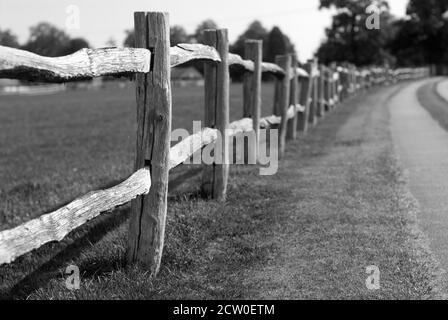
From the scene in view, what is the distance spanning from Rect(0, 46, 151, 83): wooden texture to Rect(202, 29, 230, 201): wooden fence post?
6.59 feet

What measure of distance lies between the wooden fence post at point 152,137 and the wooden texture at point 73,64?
0.41 feet

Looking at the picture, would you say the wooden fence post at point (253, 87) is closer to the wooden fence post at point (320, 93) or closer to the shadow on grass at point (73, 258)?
the shadow on grass at point (73, 258)

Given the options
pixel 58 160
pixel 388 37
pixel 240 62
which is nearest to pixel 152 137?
pixel 240 62

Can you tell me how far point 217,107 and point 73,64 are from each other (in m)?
2.94

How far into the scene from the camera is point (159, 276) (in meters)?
4.16

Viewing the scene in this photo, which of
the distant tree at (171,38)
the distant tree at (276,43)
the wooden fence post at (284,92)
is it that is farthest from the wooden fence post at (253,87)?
the distant tree at (276,43)

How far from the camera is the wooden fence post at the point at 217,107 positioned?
19.9ft

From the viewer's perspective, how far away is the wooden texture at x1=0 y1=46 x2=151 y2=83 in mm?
2756

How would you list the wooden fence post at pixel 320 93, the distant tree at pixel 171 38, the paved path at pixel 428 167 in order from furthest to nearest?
the wooden fence post at pixel 320 93, the distant tree at pixel 171 38, the paved path at pixel 428 167

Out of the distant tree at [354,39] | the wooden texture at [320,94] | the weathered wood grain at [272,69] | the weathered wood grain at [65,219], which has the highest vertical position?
the distant tree at [354,39]

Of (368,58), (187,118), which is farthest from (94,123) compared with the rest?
(368,58)
